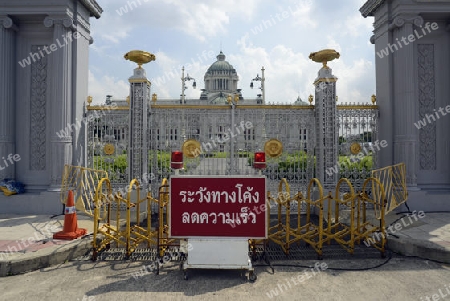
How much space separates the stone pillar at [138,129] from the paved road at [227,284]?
3.55 meters

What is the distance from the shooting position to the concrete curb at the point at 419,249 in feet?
16.9

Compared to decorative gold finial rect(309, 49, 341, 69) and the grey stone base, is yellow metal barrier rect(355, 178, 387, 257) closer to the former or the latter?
decorative gold finial rect(309, 49, 341, 69)

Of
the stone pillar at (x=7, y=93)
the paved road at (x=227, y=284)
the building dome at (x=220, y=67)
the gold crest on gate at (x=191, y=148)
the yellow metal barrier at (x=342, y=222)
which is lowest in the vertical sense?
the paved road at (x=227, y=284)

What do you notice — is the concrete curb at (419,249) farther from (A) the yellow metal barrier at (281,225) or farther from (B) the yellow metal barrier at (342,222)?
(A) the yellow metal barrier at (281,225)

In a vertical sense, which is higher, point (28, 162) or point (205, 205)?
point (28, 162)

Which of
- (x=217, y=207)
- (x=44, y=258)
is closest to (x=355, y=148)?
(x=217, y=207)

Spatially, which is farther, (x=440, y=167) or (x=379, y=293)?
(x=440, y=167)

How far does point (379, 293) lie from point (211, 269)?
238 centimetres

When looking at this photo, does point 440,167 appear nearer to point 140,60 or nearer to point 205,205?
point 205,205

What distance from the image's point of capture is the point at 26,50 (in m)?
8.46

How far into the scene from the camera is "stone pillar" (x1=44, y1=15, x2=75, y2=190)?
313 inches

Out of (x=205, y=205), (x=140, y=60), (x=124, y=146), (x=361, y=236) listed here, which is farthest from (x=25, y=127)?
(x=361, y=236)

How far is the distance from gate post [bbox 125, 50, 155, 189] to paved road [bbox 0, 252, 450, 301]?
3.56 m

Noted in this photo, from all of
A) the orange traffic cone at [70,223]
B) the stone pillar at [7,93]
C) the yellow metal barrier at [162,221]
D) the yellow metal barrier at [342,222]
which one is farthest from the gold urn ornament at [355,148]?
the stone pillar at [7,93]
